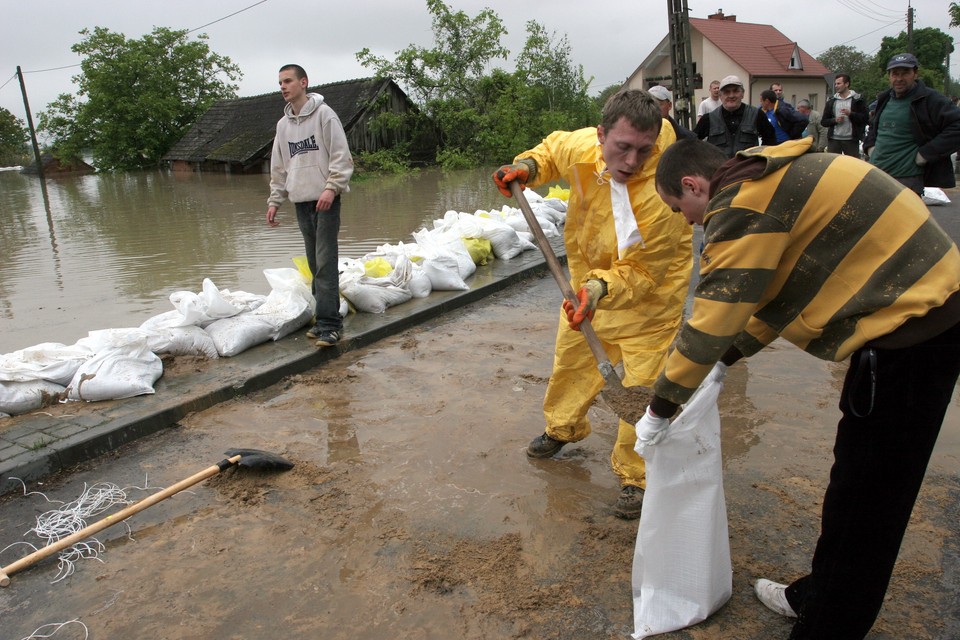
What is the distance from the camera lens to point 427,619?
2.25 meters

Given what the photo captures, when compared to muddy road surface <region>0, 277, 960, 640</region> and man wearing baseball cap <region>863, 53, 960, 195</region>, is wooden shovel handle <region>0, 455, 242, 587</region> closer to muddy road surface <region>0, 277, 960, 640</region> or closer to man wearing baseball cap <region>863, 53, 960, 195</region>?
muddy road surface <region>0, 277, 960, 640</region>

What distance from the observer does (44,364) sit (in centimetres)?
387

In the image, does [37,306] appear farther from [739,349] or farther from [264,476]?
[739,349]

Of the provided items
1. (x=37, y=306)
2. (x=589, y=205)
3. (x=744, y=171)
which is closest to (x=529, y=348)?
(x=589, y=205)

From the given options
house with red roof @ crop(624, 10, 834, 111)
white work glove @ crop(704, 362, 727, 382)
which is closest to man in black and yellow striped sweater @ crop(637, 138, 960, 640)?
white work glove @ crop(704, 362, 727, 382)

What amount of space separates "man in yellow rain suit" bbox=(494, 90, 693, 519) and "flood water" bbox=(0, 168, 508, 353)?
4.45 metres

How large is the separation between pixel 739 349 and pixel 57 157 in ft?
137

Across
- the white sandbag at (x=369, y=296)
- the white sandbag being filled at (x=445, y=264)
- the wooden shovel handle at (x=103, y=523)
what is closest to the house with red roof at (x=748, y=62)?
the white sandbag being filled at (x=445, y=264)

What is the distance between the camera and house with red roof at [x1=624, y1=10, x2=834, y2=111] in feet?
113

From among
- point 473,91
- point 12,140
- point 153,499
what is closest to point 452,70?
point 473,91

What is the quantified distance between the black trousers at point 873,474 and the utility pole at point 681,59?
37.9 ft

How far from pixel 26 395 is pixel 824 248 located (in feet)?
12.6

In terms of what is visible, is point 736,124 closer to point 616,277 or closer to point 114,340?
point 616,277

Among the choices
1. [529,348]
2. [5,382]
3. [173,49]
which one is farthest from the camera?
[173,49]
